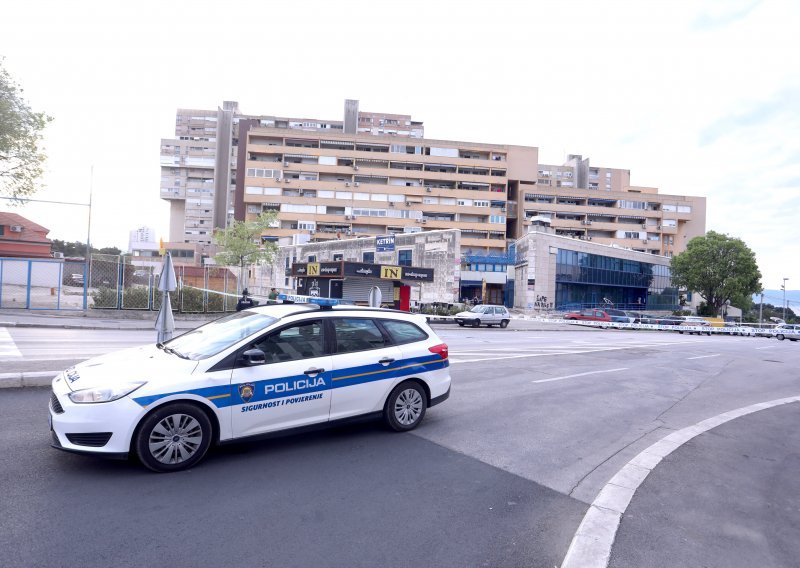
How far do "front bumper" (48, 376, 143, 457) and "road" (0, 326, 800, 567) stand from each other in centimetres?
30

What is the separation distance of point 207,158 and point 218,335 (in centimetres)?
9611

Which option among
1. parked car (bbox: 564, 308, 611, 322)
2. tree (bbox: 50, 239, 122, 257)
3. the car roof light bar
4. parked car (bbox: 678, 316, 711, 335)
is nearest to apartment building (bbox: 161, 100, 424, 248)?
tree (bbox: 50, 239, 122, 257)

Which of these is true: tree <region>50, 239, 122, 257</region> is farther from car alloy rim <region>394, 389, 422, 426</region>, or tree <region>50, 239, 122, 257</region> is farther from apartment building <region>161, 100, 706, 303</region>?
car alloy rim <region>394, 389, 422, 426</region>

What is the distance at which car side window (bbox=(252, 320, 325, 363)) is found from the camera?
17.4ft

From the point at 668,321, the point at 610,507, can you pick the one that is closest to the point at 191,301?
the point at 610,507

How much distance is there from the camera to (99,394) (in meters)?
4.43

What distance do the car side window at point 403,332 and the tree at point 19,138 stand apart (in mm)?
27811

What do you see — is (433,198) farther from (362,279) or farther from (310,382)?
(310,382)

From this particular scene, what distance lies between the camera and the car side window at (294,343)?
5289 mm

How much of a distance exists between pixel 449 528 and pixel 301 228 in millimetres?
63679

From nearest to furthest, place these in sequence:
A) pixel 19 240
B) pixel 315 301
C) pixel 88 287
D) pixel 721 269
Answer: pixel 315 301, pixel 88 287, pixel 19 240, pixel 721 269

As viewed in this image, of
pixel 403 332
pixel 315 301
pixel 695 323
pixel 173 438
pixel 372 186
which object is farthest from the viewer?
pixel 372 186

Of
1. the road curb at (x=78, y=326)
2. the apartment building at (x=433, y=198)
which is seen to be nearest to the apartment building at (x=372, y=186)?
the apartment building at (x=433, y=198)

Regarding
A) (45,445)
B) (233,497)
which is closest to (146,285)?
(45,445)
